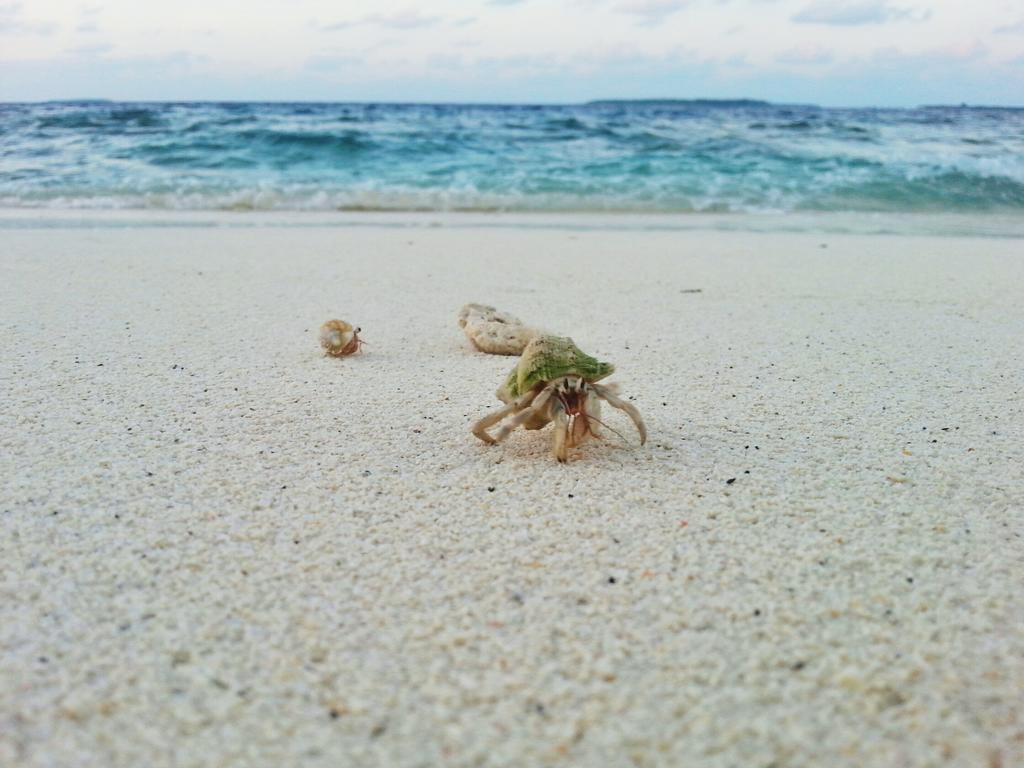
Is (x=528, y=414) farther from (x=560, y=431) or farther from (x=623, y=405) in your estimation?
(x=623, y=405)

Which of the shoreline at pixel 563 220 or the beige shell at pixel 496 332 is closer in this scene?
Result: the beige shell at pixel 496 332

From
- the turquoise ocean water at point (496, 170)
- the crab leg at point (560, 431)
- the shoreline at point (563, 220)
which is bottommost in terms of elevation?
the crab leg at point (560, 431)

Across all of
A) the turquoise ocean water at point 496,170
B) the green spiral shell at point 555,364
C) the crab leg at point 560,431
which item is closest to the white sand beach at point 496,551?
the crab leg at point 560,431

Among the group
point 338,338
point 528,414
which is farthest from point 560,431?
point 338,338

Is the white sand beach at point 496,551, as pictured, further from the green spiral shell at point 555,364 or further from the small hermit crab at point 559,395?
the green spiral shell at point 555,364

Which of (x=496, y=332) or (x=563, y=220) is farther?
(x=563, y=220)

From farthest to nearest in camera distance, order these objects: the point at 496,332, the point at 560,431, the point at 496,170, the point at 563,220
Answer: the point at 496,170, the point at 563,220, the point at 496,332, the point at 560,431

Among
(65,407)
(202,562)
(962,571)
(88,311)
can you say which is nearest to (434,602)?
(202,562)

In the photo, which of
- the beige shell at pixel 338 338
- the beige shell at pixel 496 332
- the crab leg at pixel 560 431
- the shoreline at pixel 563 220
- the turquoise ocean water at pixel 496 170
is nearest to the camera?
the crab leg at pixel 560 431
